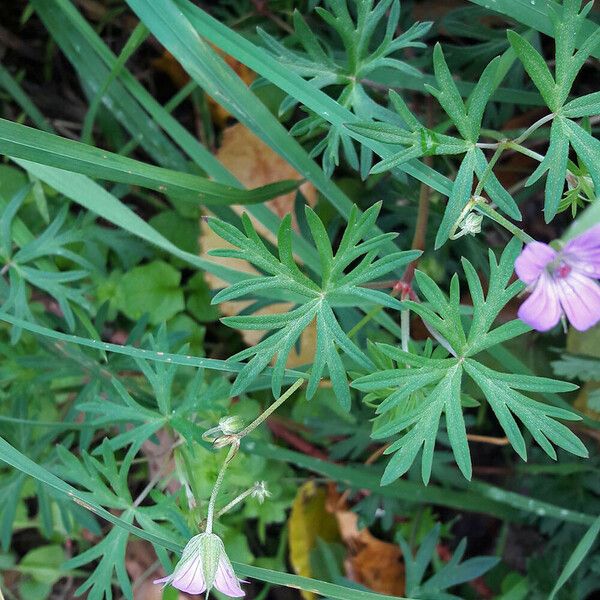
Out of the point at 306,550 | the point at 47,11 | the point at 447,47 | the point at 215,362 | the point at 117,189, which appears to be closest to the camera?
the point at 215,362

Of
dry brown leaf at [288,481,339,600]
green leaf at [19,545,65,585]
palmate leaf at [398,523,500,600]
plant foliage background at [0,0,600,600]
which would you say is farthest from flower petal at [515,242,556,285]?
green leaf at [19,545,65,585]

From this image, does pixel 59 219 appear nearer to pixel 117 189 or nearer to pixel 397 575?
pixel 117 189

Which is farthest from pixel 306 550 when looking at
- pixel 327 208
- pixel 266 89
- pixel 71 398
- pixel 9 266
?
pixel 266 89

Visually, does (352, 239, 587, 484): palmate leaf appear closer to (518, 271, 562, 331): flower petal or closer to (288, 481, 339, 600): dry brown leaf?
(518, 271, 562, 331): flower petal

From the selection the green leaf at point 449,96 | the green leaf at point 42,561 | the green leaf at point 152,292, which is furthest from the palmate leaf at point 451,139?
the green leaf at point 42,561

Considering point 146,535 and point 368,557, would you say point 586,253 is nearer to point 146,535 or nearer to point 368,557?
point 146,535

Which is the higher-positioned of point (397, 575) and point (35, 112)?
point (35, 112)
